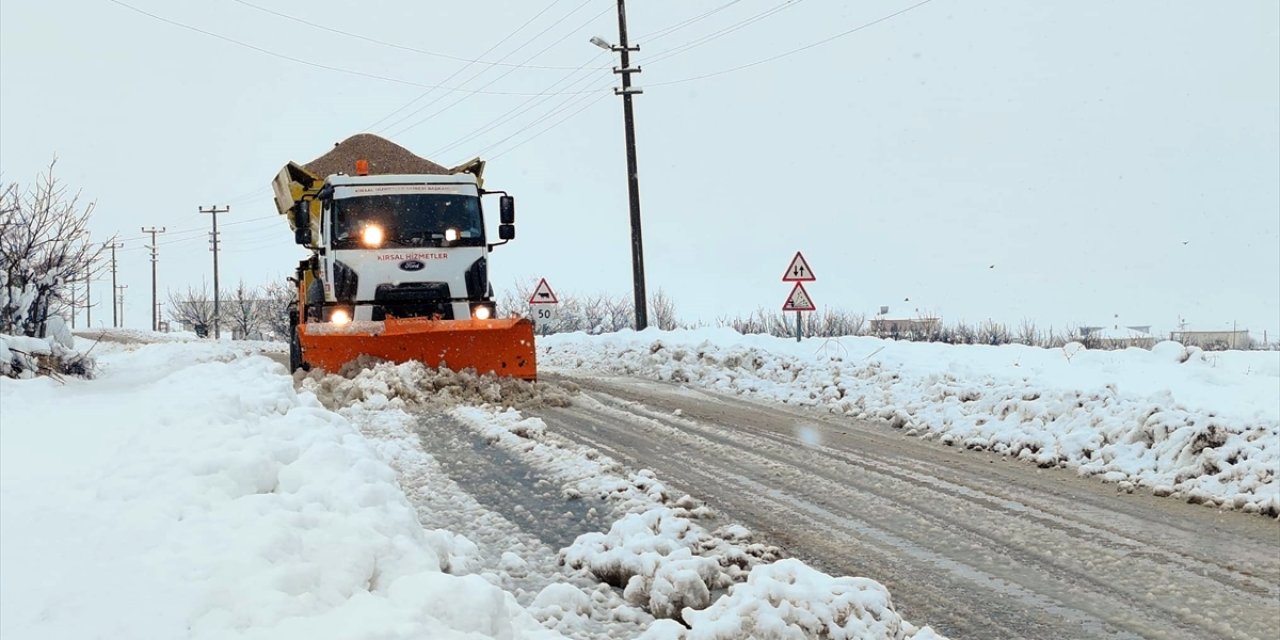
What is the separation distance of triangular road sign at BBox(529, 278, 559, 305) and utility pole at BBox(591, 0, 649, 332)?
2.45 m

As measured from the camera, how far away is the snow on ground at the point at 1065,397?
6.69m

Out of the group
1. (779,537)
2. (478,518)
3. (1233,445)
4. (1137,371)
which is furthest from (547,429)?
(1137,371)

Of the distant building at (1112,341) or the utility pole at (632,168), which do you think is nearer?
the distant building at (1112,341)

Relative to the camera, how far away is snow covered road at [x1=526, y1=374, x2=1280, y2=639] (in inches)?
157

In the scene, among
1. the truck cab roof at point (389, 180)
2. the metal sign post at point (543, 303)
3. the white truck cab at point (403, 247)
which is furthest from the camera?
the metal sign post at point (543, 303)

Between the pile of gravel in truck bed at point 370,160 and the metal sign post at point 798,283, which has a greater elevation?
the pile of gravel in truck bed at point 370,160

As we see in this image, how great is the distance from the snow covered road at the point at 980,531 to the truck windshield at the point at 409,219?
4.63 metres

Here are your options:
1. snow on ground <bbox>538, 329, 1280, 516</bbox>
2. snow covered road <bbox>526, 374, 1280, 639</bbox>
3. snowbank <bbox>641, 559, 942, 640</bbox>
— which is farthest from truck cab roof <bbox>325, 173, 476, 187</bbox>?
snowbank <bbox>641, 559, 942, 640</bbox>

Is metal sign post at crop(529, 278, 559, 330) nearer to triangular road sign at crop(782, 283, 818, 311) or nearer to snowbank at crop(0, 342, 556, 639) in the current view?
triangular road sign at crop(782, 283, 818, 311)

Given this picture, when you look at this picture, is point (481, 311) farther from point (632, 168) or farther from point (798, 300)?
point (632, 168)

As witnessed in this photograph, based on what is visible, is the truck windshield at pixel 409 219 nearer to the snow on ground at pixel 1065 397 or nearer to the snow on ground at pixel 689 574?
the snow on ground at pixel 1065 397

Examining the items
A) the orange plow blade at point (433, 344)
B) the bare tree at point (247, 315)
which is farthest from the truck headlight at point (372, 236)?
the bare tree at point (247, 315)

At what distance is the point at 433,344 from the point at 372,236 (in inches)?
74.8

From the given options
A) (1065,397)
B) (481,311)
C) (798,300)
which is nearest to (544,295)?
(798,300)
